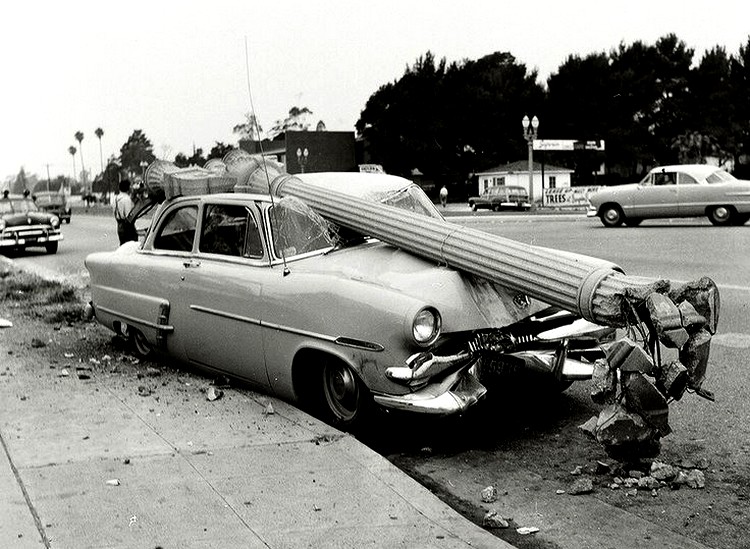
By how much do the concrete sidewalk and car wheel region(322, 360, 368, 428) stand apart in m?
0.18

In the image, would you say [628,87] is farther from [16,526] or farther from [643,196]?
[16,526]

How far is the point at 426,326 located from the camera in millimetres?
5121

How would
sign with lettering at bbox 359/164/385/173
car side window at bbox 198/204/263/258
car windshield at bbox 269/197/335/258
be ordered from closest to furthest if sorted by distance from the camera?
car windshield at bbox 269/197/335/258
car side window at bbox 198/204/263/258
sign with lettering at bbox 359/164/385/173

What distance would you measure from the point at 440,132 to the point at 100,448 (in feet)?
222

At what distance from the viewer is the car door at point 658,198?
2438cm

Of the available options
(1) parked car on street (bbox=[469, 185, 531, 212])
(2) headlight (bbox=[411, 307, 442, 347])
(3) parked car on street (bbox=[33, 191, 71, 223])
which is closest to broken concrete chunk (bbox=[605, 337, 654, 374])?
(2) headlight (bbox=[411, 307, 442, 347])

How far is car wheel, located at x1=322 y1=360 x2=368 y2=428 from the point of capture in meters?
5.48

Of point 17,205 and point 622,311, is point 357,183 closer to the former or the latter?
point 622,311

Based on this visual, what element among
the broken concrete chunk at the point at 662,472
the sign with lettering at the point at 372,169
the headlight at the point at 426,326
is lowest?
the broken concrete chunk at the point at 662,472

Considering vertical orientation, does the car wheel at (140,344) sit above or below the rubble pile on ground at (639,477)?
above

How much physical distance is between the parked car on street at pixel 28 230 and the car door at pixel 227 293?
17594mm

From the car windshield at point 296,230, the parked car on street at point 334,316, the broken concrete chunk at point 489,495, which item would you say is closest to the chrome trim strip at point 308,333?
the parked car on street at point 334,316

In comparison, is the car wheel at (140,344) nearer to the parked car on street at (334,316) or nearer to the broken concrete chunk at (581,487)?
the parked car on street at (334,316)

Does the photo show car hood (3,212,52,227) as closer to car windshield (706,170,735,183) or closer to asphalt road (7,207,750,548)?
car windshield (706,170,735,183)
